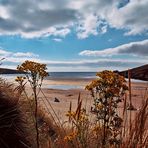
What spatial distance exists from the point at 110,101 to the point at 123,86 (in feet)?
0.45

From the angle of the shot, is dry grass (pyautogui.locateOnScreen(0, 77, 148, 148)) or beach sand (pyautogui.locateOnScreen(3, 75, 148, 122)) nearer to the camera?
dry grass (pyautogui.locateOnScreen(0, 77, 148, 148))

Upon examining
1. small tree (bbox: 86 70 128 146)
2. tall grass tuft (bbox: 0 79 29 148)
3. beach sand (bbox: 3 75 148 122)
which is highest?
small tree (bbox: 86 70 128 146)

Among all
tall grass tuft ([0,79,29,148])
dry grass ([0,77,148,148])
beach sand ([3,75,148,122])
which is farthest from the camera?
beach sand ([3,75,148,122])

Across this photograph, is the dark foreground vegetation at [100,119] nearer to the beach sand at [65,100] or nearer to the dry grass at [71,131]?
the dry grass at [71,131]

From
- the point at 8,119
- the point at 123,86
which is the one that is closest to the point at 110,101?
the point at 123,86

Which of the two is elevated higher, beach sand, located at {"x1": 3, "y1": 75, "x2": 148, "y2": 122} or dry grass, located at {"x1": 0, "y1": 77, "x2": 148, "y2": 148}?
dry grass, located at {"x1": 0, "y1": 77, "x2": 148, "y2": 148}

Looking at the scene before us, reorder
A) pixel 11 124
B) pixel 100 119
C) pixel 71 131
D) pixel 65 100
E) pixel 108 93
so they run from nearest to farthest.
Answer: pixel 108 93, pixel 100 119, pixel 11 124, pixel 71 131, pixel 65 100

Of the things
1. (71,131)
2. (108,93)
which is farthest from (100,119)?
(71,131)

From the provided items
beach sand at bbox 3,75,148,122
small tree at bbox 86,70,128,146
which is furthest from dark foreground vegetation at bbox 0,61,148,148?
beach sand at bbox 3,75,148,122

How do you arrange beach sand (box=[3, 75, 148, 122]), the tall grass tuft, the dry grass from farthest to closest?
beach sand (box=[3, 75, 148, 122]), the tall grass tuft, the dry grass

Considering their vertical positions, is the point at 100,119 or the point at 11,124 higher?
the point at 100,119

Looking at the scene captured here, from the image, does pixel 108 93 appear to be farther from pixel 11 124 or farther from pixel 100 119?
pixel 11 124

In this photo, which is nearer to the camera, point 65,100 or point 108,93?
point 108,93

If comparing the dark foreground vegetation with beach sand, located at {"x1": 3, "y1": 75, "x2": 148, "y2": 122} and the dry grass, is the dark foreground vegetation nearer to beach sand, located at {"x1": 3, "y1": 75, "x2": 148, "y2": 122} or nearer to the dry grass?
the dry grass
